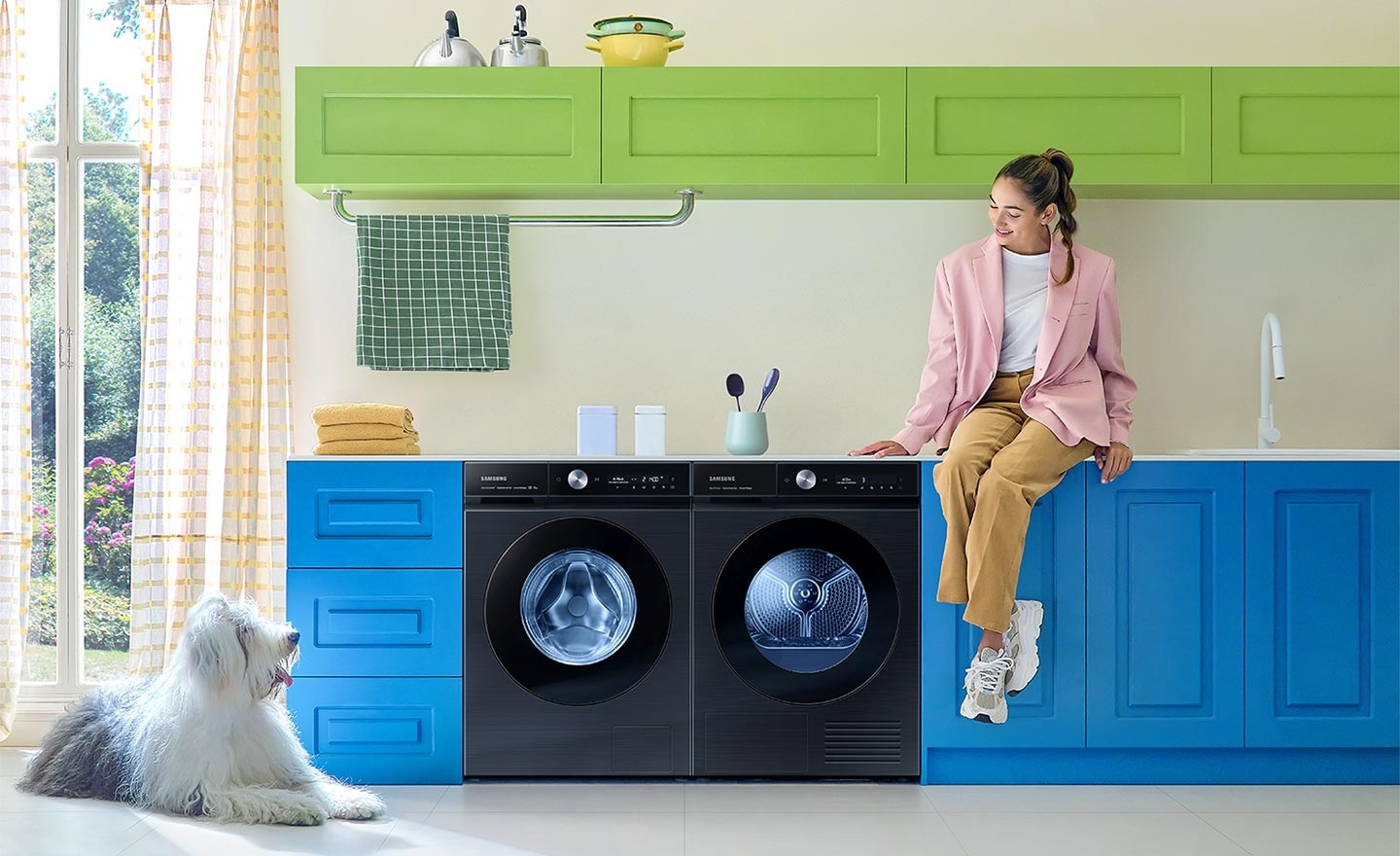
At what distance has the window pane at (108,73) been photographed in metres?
3.43

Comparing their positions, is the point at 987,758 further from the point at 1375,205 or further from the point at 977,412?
the point at 1375,205

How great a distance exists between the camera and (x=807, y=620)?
2.83 m

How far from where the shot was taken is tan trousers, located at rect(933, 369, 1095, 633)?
2.63 metres

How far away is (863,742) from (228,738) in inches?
56.6

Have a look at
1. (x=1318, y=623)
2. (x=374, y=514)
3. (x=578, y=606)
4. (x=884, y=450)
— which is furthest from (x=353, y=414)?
(x=1318, y=623)

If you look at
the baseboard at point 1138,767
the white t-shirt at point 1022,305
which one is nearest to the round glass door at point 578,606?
the baseboard at point 1138,767

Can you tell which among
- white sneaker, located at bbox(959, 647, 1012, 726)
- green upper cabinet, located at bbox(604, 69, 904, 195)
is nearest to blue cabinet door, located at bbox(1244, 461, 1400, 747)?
white sneaker, located at bbox(959, 647, 1012, 726)

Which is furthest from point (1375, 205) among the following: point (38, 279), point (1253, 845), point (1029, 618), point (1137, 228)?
point (38, 279)

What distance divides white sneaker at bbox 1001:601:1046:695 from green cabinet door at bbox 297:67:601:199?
1.52m

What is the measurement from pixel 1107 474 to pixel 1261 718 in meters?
0.71

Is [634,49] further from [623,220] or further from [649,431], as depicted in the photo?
[649,431]

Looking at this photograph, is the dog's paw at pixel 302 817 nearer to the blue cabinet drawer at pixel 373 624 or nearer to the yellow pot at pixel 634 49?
the blue cabinet drawer at pixel 373 624

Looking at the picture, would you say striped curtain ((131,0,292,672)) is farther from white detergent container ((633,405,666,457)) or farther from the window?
white detergent container ((633,405,666,457))

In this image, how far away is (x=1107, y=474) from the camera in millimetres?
2779
